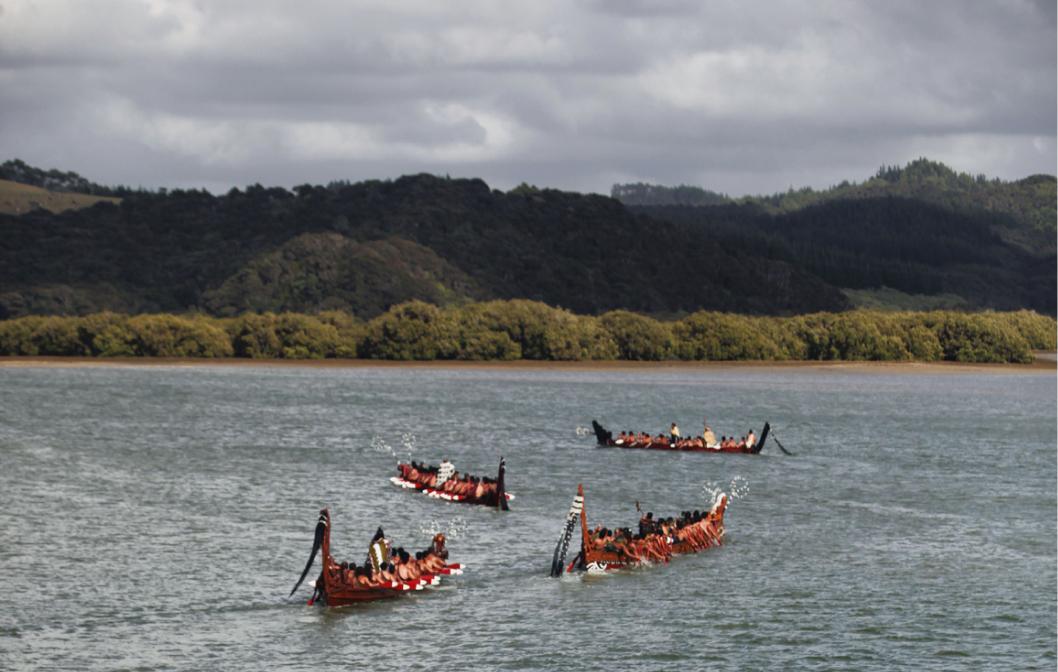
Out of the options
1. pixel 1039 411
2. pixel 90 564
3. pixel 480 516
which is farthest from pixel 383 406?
pixel 90 564

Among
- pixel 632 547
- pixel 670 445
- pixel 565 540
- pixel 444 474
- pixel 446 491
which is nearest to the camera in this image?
pixel 565 540

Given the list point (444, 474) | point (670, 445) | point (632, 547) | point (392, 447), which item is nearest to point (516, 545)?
point (632, 547)

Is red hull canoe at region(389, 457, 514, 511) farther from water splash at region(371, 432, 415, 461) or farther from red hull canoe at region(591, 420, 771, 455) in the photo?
red hull canoe at region(591, 420, 771, 455)

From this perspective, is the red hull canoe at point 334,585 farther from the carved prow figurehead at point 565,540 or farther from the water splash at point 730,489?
the water splash at point 730,489

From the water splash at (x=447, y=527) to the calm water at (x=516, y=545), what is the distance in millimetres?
160

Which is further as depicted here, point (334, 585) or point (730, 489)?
point (730, 489)

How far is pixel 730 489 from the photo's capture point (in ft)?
263

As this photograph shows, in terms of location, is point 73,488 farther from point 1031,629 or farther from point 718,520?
point 1031,629

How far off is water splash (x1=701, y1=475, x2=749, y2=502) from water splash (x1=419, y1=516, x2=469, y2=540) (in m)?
15.9

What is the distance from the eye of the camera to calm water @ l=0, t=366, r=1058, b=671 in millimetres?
43188

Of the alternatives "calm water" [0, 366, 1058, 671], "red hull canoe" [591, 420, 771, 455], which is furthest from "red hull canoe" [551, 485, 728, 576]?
"red hull canoe" [591, 420, 771, 455]

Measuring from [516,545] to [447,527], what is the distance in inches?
217

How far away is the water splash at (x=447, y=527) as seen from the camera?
2414 inches

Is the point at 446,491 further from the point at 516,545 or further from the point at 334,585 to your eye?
the point at 334,585
